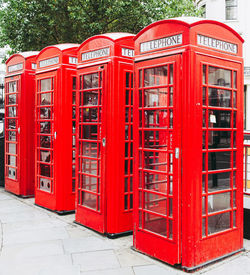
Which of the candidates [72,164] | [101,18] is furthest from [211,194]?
[101,18]

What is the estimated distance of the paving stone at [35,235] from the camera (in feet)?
16.5

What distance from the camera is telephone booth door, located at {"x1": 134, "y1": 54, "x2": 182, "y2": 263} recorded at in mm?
3920

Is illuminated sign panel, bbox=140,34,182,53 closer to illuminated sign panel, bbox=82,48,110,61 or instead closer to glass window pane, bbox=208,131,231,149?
illuminated sign panel, bbox=82,48,110,61

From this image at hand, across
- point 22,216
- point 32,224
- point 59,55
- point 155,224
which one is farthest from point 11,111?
point 155,224

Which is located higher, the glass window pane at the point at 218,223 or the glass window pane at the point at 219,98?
the glass window pane at the point at 219,98

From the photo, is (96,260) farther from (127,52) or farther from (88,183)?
(127,52)

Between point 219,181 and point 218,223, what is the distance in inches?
20.8

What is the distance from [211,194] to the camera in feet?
13.2

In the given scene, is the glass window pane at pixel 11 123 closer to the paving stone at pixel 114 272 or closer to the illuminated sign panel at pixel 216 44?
the paving stone at pixel 114 272

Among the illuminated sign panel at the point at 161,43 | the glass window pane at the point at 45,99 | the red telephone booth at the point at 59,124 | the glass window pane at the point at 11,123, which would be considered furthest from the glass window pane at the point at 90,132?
the glass window pane at the point at 11,123

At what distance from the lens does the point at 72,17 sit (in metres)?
12.2

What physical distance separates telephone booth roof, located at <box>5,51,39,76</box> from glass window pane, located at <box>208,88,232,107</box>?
4904mm

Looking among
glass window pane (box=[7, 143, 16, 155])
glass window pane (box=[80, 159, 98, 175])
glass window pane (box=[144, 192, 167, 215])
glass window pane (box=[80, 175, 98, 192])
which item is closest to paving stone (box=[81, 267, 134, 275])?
glass window pane (box=[144, 192, 167, 215])

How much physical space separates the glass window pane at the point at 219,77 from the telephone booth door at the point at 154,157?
434 millimetres
